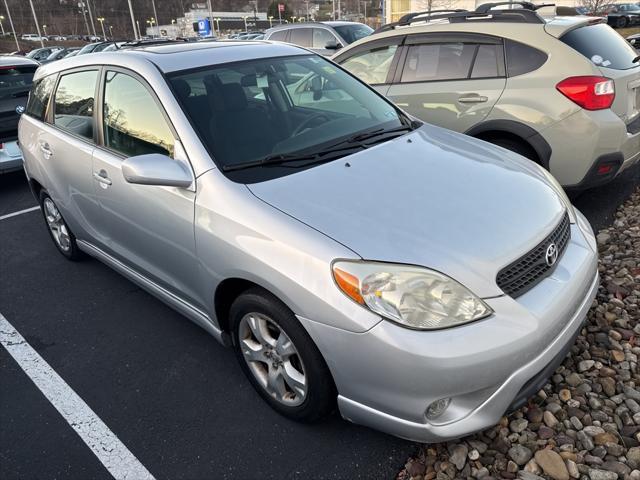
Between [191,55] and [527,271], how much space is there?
223 centimetres

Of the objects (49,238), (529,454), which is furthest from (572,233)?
(49,238)

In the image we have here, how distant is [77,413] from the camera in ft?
8.41

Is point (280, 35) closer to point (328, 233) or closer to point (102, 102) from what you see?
point (102, 102)

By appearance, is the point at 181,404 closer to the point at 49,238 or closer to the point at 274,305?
the point at 274,305

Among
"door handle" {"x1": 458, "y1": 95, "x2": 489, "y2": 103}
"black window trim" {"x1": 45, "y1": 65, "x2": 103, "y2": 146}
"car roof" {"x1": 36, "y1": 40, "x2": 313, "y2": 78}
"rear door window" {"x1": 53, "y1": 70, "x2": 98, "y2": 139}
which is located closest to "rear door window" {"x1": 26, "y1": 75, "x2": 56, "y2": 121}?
"black window trim" {"x1": 45, "y1": 65, "x2": 103, "y2": 146}

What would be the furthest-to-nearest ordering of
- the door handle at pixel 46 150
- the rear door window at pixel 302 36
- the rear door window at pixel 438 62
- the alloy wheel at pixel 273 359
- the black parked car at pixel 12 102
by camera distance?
the rear door window at pixel 302 36 → the black parked car at pixel 12 102 → the rear door window at pixel 438 62 → the door handle at pixel 46 150 → the alloy wheel at pixel 273 359

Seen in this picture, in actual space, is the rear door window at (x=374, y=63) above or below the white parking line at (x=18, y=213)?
above

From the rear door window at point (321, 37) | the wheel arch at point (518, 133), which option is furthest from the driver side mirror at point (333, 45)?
the wheel arch at point (518, 133)

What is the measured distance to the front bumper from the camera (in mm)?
1760

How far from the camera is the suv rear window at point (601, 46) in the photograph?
3.93 metres

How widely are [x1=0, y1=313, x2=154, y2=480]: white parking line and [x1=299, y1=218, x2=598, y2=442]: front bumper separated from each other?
1.06 metres

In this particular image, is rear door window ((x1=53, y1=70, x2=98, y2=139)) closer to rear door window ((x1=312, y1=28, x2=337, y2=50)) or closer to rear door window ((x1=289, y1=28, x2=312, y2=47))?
rear door window ((x1=312, y1=28, x2=337, y2=50))

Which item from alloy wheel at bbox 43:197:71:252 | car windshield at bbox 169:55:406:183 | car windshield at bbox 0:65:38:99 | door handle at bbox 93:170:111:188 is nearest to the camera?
car windshield at bbox 169:55:406:183

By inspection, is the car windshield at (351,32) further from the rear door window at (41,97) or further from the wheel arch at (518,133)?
the rear door window at (41,97)
